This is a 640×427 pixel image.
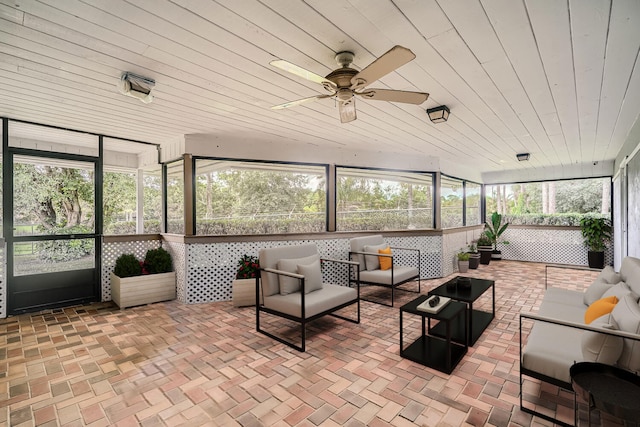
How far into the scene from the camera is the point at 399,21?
6.00ft

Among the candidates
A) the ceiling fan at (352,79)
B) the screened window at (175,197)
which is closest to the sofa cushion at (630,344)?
the ceiling fan at (352,79)

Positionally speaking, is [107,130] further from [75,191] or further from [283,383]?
[283,383]

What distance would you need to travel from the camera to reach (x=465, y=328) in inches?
121

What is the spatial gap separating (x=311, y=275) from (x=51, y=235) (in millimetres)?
3865

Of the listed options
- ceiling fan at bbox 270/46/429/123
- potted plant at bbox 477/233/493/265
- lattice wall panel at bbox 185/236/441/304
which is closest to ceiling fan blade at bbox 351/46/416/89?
ceiling fan at bbox 270/46/429/123

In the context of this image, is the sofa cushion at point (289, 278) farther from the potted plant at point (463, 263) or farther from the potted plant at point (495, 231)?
the potted plant at point (495, 231)

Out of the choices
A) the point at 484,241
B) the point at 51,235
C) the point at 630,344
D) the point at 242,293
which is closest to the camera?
the point at 630,344

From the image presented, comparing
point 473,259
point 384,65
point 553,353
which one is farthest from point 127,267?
point 473,259

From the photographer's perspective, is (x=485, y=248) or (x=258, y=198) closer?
(x=258, y=198)

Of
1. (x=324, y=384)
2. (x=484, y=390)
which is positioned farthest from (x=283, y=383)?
(x=484, y=390)

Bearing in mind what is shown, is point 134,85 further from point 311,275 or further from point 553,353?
point 553,353

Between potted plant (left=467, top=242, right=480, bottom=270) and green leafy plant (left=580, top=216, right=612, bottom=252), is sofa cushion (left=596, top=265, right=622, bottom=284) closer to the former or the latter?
potted plant (left=467, top=242, right=480, bottom=270)

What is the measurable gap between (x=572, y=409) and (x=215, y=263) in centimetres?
440

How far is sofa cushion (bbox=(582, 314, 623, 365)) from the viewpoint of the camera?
5.59 feet
